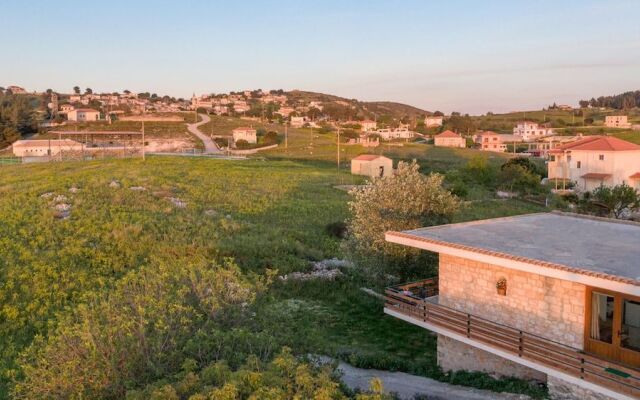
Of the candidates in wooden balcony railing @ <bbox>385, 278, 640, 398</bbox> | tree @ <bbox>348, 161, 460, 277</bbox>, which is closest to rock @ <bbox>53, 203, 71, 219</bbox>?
tree @ <bbox>348, 161, 460, 277</bbox>

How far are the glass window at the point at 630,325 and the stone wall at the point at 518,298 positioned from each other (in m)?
0.81

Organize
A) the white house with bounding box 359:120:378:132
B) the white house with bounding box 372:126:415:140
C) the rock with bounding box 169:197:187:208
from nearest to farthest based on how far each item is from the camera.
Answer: the rock with bounding box 169:197:187:208, the white house with bounding box 372:126:415:140, the white house with bounding box 359:120:378:132

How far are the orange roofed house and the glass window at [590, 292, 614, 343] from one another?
2 cm

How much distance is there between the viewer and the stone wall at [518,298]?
12.6 metres

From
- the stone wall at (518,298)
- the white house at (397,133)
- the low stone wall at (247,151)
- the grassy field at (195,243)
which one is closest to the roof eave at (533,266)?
the stone wall at (518,298)

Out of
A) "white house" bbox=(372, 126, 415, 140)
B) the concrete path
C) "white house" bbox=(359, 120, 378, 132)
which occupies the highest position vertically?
"white house" bbox=(359, 120, 378, 132)

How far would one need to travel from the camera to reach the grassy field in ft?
59.6

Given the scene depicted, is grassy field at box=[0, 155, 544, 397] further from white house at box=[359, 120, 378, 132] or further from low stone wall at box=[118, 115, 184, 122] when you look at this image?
white house at box=[359, 120, 378, 132]

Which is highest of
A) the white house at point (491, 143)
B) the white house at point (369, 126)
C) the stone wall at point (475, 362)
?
the white house at point (369, 126)

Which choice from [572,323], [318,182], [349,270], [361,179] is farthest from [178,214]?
[572,323]

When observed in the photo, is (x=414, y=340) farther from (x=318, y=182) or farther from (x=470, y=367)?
(x=318, y=182)

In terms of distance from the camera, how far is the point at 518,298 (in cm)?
1370

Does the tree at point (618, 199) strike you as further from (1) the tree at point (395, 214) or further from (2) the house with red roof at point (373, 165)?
(1) the tree at point (395, 214)

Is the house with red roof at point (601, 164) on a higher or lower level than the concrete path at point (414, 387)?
higher
